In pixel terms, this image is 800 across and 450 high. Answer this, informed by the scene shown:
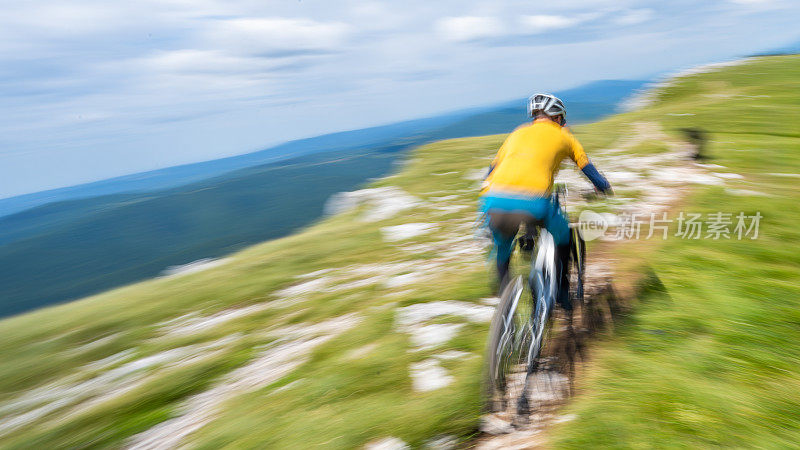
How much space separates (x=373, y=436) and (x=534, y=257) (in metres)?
2.62

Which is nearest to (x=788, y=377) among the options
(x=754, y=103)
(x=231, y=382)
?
(x=231, y=382)

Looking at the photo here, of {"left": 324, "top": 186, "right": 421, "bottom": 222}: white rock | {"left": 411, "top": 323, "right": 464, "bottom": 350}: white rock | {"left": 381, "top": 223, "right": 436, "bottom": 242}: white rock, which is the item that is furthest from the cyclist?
{"left": 324, "top": 186, "right": 421, "bottom": 222}: white rock

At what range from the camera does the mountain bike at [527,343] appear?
4168 millimetres

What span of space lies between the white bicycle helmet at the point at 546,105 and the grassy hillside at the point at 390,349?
9.52 ft

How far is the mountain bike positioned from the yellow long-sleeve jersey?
0.45 m

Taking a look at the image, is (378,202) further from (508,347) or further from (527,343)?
(508,347)

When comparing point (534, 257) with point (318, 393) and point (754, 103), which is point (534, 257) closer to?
point (318, 393)

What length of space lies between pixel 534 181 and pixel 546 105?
3.46 feet

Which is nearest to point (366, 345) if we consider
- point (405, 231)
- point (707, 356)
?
point (707, 356)

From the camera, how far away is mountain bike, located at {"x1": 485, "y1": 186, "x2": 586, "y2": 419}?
13.7 ft

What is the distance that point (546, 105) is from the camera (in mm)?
5098

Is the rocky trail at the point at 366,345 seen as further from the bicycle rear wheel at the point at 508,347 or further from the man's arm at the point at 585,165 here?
the man's arm at the point at 585,165

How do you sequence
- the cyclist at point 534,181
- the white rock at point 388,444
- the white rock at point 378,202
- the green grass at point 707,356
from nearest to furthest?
the green grass at point 707,356 < the white rock at point 388,444 < the cyclist at point 534,181 < the white rock at point 378,202

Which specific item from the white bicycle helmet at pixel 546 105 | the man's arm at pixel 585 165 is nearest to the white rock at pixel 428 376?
the man's arm at pixel 585 165
